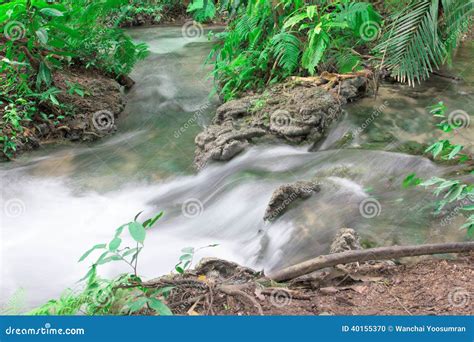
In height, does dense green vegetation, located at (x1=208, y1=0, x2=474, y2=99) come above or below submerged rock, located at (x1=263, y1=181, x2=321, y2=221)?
above

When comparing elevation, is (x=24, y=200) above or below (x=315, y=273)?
below

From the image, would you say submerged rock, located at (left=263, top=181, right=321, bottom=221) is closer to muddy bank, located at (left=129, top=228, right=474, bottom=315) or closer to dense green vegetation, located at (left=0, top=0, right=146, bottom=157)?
muddy bank, located at (left=129, top=228, right=474, bottom=315)

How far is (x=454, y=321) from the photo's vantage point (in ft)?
7.67

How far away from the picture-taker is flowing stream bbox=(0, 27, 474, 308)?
160 inches

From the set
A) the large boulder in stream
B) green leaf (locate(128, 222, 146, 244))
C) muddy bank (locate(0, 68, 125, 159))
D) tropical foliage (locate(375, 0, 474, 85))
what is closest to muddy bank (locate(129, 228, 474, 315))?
green leaf (locate(128, 222, 146, 244))

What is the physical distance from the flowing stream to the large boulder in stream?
0.15 metres

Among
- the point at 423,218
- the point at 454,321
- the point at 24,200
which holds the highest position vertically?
the point at 454,321

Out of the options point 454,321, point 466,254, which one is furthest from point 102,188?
point 454,321

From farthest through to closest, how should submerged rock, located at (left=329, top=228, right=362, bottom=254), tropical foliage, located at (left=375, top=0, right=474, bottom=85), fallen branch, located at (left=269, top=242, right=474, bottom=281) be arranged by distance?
tropical foliage, located at (left=375, top=0, right=474, bottom=85), submerged rock, located at (left=329, top=228, right=362, bottom=254), fallen branch, located at (left=269, top=242, right=474, bottom=281)

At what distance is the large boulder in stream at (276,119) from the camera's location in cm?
572

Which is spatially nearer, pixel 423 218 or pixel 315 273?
pixel 315 273

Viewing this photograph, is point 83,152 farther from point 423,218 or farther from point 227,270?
point 423,218

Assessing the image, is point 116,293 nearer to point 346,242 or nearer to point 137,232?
point 137,232

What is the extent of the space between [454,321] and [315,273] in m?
1.04
